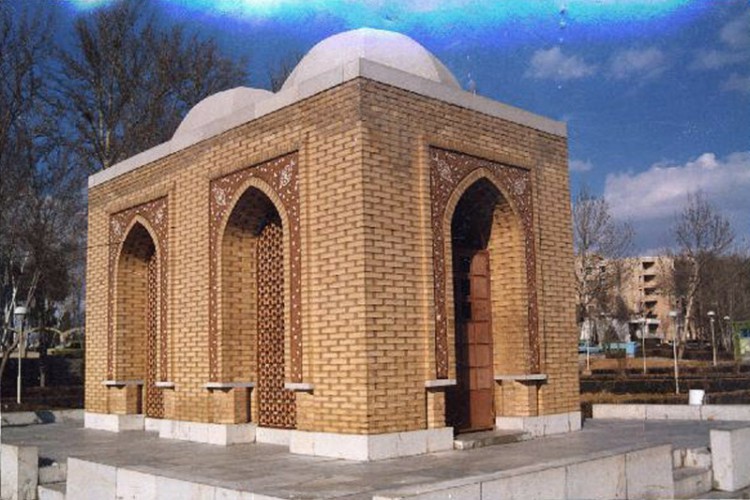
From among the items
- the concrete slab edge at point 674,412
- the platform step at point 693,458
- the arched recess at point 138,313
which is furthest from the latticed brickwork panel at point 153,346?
the platform step at point 693,458

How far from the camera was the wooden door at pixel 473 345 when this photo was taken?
34.4 feet

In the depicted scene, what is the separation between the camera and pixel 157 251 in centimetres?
1239

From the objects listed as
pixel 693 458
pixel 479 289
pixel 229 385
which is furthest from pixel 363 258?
pixel 693 458

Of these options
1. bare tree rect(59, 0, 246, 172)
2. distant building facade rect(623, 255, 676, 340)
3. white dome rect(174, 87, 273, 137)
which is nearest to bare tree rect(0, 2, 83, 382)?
bare tree rect(59, 0, 246, 172)

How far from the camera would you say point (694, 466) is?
8.62m

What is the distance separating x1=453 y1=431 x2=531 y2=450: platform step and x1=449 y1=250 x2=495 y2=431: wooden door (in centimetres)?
35

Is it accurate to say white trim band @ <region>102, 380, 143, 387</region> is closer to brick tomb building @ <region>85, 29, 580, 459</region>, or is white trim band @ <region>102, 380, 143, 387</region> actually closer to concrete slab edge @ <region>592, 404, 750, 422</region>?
brick tomb building @ <region>85, 29, 580, 459</region>

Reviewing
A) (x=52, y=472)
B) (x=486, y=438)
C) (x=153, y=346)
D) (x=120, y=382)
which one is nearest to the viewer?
(x=52, y=472)

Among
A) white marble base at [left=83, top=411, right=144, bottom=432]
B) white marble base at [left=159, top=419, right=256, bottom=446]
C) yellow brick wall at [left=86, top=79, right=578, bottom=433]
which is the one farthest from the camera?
white marble base at [left=83, top=411, right=144, bottom=432]

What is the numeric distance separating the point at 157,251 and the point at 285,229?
136 inches

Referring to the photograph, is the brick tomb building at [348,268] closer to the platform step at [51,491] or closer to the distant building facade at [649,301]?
the platform step at [51,491]

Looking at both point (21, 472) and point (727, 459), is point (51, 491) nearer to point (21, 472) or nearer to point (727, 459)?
point (21, 472)

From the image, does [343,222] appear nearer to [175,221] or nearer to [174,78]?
[175,221]

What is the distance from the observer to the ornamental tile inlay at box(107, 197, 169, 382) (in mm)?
12031
